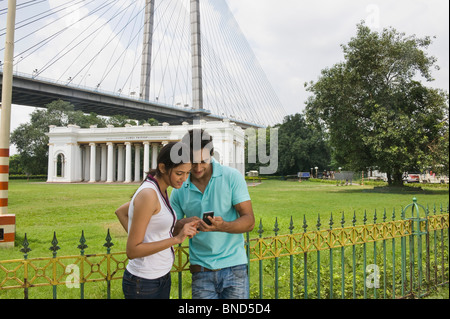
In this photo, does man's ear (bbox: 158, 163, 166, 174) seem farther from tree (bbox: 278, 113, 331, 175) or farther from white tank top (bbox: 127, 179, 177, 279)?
tree (bbox: 278, 113, 331, 175)

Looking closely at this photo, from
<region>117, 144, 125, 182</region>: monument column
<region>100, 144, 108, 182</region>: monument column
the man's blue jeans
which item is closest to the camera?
the man's blue jeans

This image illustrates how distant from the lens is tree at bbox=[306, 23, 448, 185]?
59.3 ft

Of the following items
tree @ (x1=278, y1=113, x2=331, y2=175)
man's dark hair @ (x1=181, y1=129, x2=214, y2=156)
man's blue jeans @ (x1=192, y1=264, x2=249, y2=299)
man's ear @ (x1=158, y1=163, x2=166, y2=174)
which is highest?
Result: tree @ (x1=278, y1=113, x2=331, y2=175)

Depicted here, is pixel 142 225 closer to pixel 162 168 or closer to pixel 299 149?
pixel 162 168

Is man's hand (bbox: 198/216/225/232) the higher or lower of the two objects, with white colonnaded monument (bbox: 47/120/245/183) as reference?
lower

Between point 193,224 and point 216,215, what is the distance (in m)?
0.22

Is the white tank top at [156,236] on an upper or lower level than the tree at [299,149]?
lower

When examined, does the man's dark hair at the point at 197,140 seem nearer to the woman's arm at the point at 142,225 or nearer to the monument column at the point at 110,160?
the woman's arm at the point at 142,225

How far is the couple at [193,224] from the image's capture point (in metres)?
1.63

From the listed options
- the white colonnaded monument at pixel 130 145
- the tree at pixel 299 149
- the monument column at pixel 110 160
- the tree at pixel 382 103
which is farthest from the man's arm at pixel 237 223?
the tree at pixel 299 149

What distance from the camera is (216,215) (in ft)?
6.34

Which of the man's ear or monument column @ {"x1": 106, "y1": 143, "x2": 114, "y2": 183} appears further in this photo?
monument column @ {"x1": 106, "y1": 143, "x2": 114, "y2": 183}

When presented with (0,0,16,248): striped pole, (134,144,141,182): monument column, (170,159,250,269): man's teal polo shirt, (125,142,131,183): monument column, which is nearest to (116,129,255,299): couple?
(170,159,250,269): man's teal polo shirt
